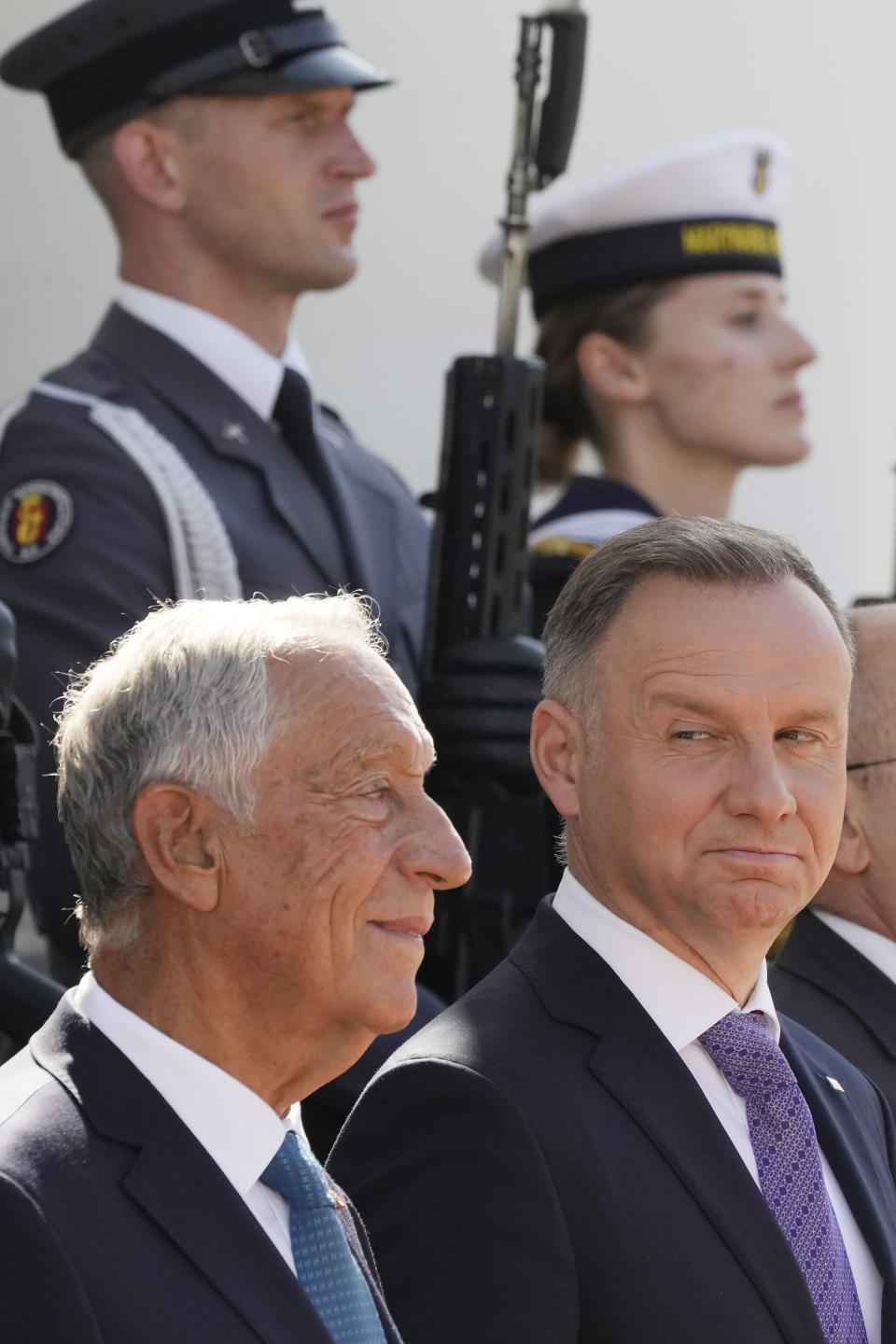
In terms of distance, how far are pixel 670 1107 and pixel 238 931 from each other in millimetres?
496

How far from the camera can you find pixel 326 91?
13.2 ft

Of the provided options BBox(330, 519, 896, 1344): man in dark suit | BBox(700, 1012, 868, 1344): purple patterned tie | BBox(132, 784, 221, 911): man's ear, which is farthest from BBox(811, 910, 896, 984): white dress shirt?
BBox(132, 784, 221, 911): man's ear

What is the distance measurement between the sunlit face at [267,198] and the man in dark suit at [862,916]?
4.22 feet

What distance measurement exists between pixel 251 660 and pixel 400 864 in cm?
22

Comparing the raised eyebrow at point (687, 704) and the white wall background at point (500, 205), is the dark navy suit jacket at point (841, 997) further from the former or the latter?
the white wall background at point (500, 205)

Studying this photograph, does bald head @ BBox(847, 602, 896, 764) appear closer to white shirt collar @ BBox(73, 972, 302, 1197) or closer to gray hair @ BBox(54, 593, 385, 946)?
gray hair @ BBox(54, 593, 385, 946)

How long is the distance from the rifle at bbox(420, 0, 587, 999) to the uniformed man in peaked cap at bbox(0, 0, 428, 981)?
0.13 meters

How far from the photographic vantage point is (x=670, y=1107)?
2.23m

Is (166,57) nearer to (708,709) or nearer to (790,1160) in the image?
(708,709)

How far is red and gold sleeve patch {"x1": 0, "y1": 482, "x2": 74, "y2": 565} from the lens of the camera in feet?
11.5

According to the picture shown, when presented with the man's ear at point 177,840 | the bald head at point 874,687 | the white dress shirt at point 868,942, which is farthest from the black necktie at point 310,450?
the man's ear at point 177,840

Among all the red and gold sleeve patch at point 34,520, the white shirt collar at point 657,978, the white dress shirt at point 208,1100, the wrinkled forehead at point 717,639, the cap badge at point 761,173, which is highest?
the cap badge at point 761,173

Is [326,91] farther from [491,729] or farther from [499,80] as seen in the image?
[499,80]

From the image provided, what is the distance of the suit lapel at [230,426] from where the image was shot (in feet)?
12.5
